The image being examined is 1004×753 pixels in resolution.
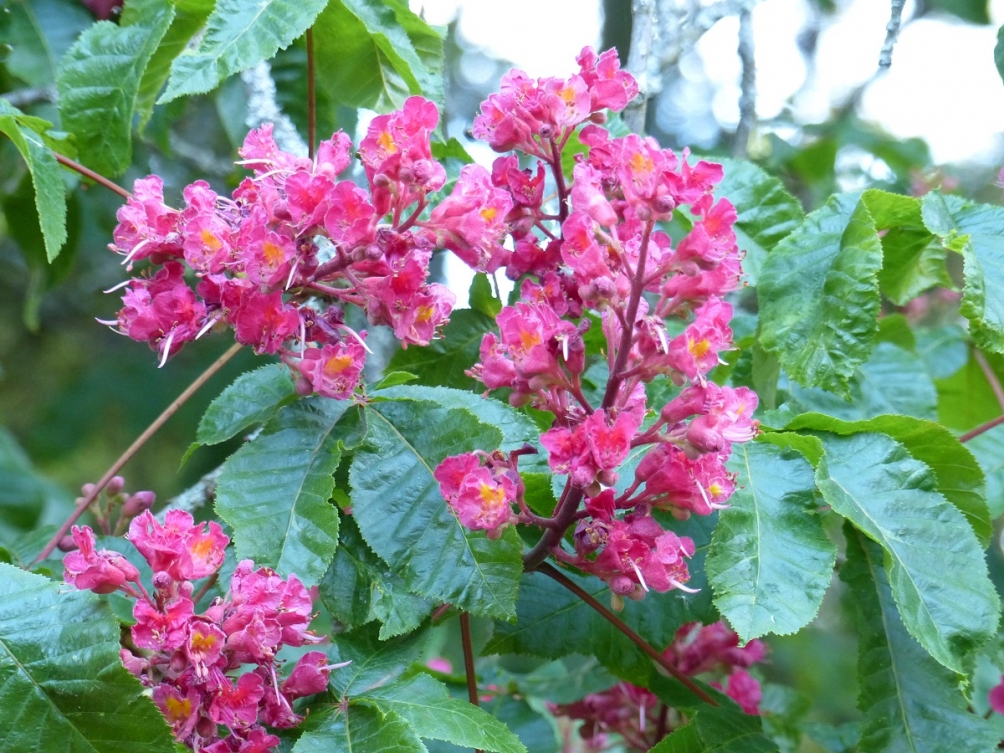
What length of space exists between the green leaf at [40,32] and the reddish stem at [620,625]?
171 centimetres

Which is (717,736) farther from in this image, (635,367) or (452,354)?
(452,354)

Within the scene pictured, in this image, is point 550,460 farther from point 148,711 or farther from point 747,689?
point 747,689

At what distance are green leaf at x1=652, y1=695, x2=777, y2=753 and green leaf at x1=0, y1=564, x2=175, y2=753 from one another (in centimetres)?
72

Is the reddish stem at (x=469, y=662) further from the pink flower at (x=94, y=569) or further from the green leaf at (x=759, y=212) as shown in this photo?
the green leaf at (x=759, y=212)

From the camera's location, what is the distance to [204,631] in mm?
1118

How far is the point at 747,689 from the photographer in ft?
6.37

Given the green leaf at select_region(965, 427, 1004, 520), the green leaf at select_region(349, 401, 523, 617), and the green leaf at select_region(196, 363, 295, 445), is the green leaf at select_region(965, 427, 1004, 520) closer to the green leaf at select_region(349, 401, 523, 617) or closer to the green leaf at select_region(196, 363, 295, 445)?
the green leaf at select_region(349, 401, 523, 617)

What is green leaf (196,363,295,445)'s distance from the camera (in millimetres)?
1458

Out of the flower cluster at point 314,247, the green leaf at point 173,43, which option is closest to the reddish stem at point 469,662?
the flower cluster at point 314,247

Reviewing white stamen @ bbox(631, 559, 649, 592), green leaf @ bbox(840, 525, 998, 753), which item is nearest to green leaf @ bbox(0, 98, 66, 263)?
white stamen @ bbox(631, 559, 649, 592)

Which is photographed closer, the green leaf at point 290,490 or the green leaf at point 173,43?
the green leaf at point 290,490

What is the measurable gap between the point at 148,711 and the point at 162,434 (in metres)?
3.75

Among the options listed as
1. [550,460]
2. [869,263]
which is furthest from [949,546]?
[550,460]

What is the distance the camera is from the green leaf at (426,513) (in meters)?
1.22
